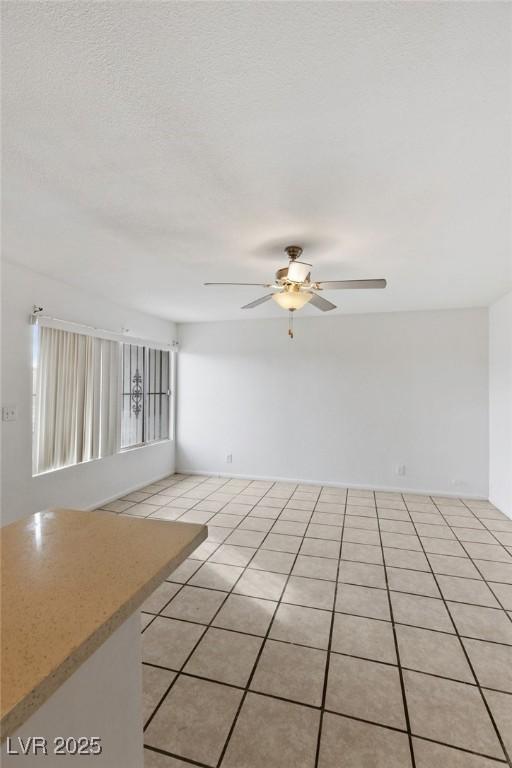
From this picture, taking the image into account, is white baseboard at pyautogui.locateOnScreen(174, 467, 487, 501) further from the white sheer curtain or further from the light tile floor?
the white sheer curtain

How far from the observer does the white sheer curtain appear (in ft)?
11.2

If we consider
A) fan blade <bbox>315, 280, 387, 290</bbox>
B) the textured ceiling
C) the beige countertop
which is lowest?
the beige countertop

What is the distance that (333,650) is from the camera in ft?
6.50

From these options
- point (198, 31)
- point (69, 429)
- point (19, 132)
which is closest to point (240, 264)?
point (19, 132)

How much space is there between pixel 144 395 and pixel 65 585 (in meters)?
4.74

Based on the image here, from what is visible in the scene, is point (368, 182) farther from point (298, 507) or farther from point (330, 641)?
point (298, 507)

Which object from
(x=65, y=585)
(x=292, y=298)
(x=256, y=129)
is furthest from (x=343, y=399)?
(x=65, y=585)

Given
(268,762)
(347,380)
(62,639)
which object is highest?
(347,380)

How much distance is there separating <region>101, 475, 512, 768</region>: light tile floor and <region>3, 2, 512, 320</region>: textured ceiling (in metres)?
2.42

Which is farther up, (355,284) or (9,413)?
(355,284)

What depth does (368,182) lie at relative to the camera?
1795mm

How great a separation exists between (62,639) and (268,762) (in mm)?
1356

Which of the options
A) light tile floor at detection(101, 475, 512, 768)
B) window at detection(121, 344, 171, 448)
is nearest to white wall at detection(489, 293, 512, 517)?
light tile floor at detection(101, 475, 512, 768)

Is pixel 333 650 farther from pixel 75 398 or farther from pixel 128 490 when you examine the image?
pixel 128 490
